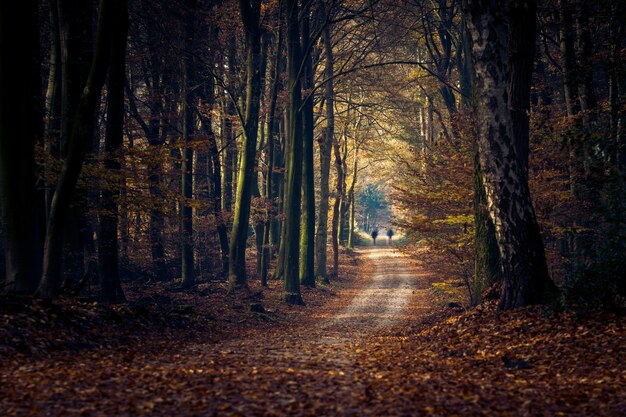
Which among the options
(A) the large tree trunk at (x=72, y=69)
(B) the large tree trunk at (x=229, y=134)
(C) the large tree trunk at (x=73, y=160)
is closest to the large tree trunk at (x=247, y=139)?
(B) the large tree trunk at (x=229, y=134)

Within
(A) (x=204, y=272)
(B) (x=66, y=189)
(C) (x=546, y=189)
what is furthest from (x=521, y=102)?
(A) (x=204, y=272)

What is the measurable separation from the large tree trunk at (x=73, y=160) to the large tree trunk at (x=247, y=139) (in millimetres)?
8606

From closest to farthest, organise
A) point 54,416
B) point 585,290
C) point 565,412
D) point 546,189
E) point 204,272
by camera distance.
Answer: point 54,416 → point 565,412 → point 585,290 → point 546,189 → point 204,272

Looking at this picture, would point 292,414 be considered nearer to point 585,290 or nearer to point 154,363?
point 154,363

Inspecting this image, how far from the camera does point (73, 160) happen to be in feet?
36.3

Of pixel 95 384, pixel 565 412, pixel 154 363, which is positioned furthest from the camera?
pixel 154 363

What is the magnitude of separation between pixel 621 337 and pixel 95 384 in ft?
24.5

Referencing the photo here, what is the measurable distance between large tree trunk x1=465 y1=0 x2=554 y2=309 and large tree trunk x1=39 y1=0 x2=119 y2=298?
7073 mm

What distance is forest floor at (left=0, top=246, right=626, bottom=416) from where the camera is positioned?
618 centimetres

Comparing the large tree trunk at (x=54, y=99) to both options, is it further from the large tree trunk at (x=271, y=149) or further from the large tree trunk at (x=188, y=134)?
the large tree trunk at (x=271, y=149)

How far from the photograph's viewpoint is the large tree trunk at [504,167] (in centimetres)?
1078

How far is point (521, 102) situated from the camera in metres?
11.3

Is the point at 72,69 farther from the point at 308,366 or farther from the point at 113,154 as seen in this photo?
the point at 308,366

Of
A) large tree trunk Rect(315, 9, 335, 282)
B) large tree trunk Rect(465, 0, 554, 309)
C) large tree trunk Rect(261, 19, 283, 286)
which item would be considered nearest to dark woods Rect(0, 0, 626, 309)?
large tree trunk Rect(465, 0, 554, 309)
